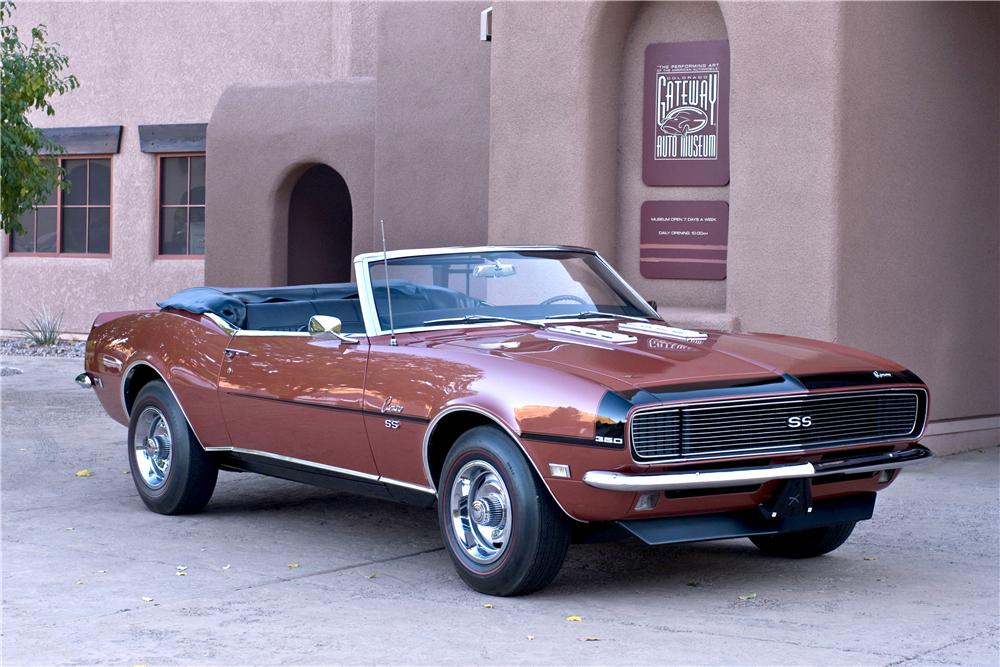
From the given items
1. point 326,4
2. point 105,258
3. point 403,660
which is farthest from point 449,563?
point 105,258

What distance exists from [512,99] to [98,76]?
10916 mm

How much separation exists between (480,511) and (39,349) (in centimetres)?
1421

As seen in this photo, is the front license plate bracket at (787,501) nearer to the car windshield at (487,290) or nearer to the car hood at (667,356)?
the car hood at (667,356)

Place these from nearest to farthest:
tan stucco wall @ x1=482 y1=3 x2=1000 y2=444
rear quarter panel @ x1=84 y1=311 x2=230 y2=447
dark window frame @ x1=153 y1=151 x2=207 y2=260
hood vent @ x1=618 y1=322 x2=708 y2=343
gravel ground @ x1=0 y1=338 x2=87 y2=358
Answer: hood vent @ x1=618 y1=322 x2=708 y2=343
rear quarter panel @ x1=84 y1=311 x2=230 y2=447
tan stucco wall @ x1=482 y1=3 x2=1000 y2=444
gravel ground @ x1=0 y1=338 x2=87 y2=358
dark window frame @ x1=153 y1=151 x2=207 y2=260

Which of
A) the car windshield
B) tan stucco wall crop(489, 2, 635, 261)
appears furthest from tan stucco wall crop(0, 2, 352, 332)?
the car windshield

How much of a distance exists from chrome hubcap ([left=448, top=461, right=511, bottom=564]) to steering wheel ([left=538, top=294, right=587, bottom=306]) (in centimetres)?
129

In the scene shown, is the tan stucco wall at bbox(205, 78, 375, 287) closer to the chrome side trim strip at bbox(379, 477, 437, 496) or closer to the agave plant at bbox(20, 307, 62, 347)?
the agave plant at bbox(20, 307, 62, 347)

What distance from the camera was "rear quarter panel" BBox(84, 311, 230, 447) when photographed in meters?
7.20

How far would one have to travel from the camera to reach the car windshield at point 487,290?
21.3ft

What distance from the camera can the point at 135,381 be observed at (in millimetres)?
7984

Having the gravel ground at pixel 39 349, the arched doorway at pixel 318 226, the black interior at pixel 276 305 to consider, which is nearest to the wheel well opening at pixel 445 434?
the black interior at pixel 276 305

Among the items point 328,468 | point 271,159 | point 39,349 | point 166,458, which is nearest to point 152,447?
point 166,458

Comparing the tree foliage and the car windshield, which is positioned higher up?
the tree foliage

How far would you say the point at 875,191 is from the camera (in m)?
9.52
